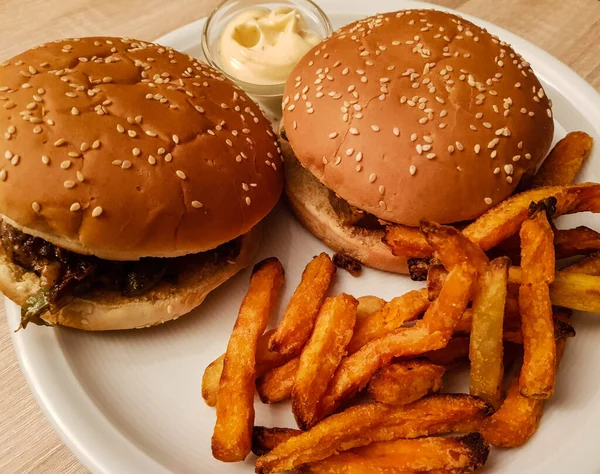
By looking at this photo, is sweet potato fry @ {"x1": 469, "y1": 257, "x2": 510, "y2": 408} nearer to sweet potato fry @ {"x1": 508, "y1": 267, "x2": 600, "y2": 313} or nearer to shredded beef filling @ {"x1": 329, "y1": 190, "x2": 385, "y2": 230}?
sweet potato fry @ {"x1": 508, "y1": 267, "x2": 600, "y2": 313}

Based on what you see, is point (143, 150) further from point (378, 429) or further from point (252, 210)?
point (378, 429)

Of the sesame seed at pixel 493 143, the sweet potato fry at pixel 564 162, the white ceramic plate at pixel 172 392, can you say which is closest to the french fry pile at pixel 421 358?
the white ceramic plate at pixel 172 392

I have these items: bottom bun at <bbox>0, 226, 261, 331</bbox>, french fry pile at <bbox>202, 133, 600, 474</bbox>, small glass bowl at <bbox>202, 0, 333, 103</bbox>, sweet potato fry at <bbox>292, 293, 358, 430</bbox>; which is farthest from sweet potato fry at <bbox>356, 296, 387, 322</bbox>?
small glass bowl at <bbox>202, 0, 333, 103</bbox>

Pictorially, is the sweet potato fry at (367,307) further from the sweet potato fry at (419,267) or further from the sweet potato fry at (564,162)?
the sweet potato fry at (564,162)

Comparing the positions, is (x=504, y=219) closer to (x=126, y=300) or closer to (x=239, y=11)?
(x=126, y=300)

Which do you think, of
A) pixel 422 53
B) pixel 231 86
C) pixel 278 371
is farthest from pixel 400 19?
pixel 278 371

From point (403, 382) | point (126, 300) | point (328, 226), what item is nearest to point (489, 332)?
point (403, 382)
